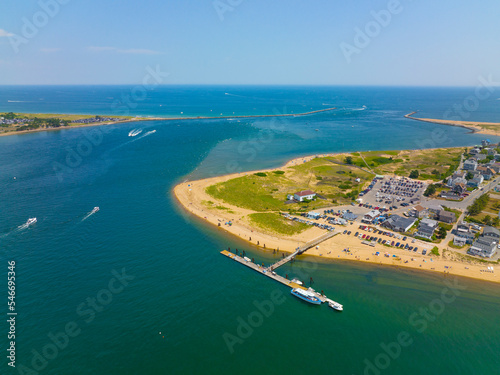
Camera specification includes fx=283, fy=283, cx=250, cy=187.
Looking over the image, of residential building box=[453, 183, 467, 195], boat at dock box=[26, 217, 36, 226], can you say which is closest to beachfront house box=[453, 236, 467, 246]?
residential building box=[453, 183, 467, 195]

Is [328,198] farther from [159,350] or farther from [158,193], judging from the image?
[159,350]

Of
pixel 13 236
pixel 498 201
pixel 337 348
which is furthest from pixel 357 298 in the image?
pixel 13 236

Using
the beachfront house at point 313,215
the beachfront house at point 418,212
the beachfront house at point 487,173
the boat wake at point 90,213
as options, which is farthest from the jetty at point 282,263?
the beachfront house at point 487,173

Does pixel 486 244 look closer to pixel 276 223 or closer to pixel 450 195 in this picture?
pixel 450 195

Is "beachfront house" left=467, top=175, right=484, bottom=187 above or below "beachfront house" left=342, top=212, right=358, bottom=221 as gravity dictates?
above

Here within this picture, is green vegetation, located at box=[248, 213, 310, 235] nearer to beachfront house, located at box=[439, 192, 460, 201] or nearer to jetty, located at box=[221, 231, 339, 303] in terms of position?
jetty, located at box=[221, 231, 339, 303]
